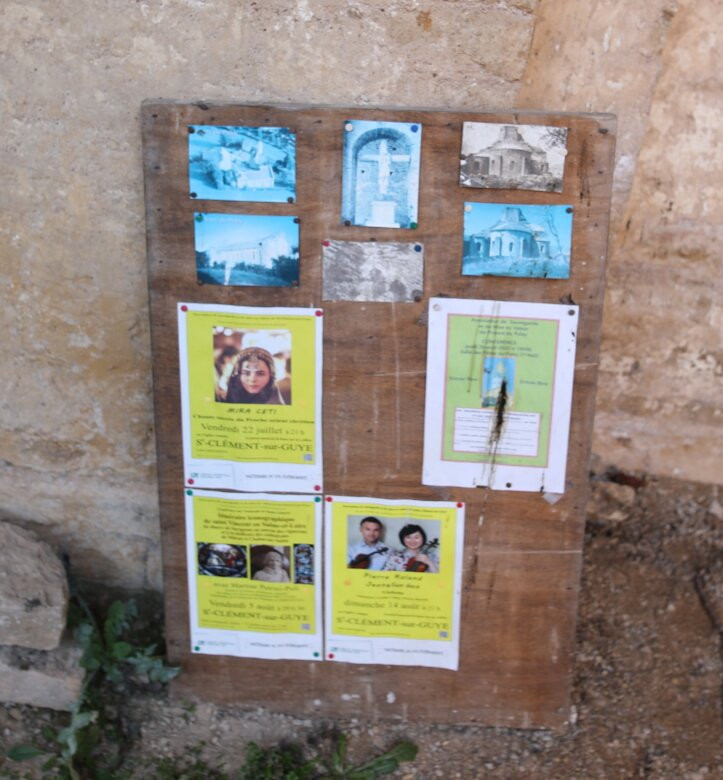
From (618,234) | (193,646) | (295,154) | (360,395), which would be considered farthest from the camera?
(618,234)

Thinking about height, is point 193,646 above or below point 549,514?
below

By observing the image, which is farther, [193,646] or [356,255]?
[193,646]

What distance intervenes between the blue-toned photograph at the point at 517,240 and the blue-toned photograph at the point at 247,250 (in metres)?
0.43

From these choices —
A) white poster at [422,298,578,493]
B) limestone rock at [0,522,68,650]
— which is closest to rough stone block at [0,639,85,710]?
limestone rock at [0,522,68,650]

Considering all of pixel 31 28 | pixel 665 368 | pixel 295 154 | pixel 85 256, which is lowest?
pixel 665 368

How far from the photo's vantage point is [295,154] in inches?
81.2

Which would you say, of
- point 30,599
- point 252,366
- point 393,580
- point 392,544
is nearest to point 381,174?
point 252,366

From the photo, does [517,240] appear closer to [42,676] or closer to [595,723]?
[595,723]

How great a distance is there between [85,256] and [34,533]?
87 centimetres

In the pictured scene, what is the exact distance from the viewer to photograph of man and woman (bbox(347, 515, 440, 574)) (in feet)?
7.59

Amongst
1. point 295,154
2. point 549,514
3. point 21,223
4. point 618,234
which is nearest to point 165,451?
point 21,223

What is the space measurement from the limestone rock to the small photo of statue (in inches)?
26.4

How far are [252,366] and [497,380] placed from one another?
0.62 m

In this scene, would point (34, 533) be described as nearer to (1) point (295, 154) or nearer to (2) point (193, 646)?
(2) point (193, 646)
